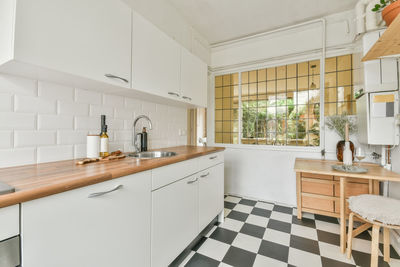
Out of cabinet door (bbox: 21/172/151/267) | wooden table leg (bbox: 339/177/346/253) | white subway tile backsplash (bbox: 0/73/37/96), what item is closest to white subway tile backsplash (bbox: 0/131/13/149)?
white subway tile backsplash (bbox: 0/73/37/96)

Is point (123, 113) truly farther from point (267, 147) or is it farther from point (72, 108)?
point (267, 147)

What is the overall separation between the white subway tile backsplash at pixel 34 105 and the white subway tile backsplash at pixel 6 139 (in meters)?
0.15

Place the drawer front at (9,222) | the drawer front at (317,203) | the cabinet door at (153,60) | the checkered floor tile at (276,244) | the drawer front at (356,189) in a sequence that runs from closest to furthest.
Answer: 1. the drawer front at (9,222)
2. the cabinet door at (153,60)
3. the checkered floor tile at (276,244)
4. the drawer front at (356,189)
5. the drawer front at (317,203)

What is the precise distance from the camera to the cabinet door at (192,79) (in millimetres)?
1992

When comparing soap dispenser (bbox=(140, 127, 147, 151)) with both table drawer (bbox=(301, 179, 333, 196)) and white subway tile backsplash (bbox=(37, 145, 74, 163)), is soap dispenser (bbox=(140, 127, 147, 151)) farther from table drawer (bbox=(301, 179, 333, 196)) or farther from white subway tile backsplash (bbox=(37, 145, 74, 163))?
table drawer (bbox=(301, 179, 333, 196))

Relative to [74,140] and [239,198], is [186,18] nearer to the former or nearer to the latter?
[74,140]

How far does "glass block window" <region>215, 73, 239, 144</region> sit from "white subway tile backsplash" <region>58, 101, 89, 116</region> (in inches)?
92.4

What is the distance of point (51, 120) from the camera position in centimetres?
118

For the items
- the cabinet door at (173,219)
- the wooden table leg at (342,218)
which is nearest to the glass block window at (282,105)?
the wooden table leg at (342,218)

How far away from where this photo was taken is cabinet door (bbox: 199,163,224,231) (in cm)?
175

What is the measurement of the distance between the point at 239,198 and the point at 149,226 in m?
2.15

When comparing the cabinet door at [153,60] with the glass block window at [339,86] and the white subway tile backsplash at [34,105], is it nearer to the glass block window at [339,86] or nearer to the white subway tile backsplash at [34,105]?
the white subway tile backsplash at [34,105]

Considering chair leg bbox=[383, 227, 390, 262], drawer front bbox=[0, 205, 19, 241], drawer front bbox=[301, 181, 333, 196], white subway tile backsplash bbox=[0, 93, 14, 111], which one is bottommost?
chair leg bbox=[383, 227, 390, 262]

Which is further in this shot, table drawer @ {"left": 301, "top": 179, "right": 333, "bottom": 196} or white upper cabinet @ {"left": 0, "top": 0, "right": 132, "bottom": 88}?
table drawer @ {"left": 301, "top": 179, "right": 333, "bottom": 196}
